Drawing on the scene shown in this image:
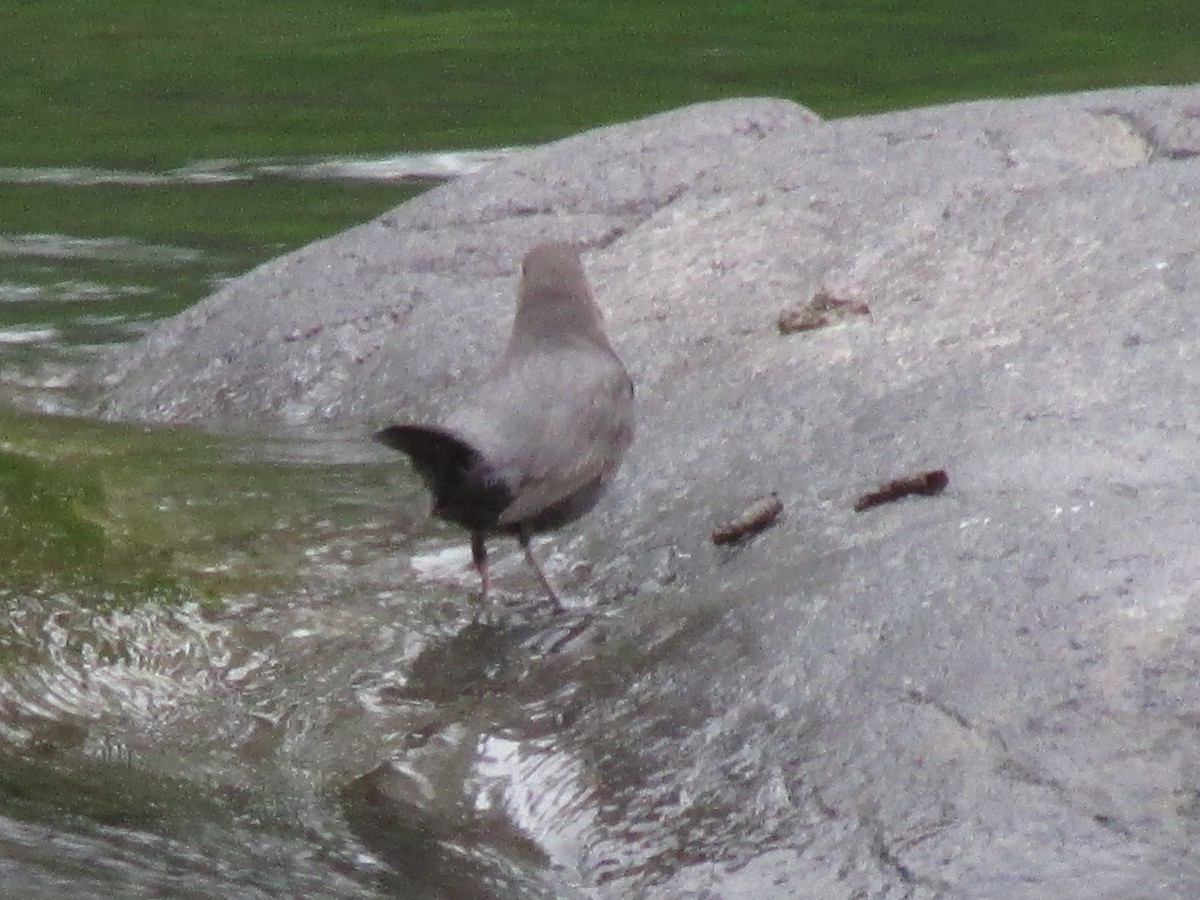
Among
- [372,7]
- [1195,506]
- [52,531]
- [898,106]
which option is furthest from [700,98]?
[1195,506]

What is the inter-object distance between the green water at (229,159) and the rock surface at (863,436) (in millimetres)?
671

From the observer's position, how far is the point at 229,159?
11.6m

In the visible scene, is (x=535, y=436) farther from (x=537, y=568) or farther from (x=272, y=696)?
(x=272, y=696)

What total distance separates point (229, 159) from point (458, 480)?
23.7 ft

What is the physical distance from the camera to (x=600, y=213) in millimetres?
7383

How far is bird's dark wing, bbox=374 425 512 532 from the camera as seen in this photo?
4.62 metres

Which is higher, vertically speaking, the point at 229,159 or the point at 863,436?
the point at 863,436

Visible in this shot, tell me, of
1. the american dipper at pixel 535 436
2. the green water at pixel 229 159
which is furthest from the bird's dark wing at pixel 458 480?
the green water at pixel 229 159

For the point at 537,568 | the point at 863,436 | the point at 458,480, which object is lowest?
the point at 537,568

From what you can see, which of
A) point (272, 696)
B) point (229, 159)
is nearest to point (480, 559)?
point (272, 696)

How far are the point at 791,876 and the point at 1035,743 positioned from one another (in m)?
0.45

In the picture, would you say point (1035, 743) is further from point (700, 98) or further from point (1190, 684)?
point (700, 98)

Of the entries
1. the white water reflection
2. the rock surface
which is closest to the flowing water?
the rock surface

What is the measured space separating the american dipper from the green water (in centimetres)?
37
